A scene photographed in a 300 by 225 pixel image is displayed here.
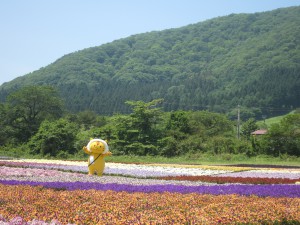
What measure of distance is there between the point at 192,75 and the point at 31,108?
345 feet

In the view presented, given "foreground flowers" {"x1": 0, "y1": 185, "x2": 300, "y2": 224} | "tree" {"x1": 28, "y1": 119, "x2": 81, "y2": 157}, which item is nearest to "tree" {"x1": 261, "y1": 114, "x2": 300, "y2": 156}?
"tree" {"x1": 28, "y1": 119, "x2": 81, "y2": 157}

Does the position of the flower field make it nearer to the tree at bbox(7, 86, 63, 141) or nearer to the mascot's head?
the mascot's head

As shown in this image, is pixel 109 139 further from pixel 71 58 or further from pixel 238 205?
pixel 71 58

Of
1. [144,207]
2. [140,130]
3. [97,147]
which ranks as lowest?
[140,130]

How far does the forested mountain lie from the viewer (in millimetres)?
103500

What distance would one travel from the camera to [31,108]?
2339 inches

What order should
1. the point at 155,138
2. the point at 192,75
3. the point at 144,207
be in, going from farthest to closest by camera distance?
the point at 192,75
the point at 155,138
the point at 144,207

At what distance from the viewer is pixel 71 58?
168 m

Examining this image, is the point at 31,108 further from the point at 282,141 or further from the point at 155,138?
the point at 282,141

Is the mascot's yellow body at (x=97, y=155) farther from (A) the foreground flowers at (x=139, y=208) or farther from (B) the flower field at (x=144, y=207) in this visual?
(A) the foreground flowers at (x=139, y=208)

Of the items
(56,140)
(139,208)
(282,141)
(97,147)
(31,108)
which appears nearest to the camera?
(139,208)

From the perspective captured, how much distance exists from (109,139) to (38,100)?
815 inches

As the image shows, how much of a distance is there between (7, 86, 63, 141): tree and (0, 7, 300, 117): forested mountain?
153 feet

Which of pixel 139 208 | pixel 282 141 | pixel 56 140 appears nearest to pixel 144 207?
pixel 139 208
